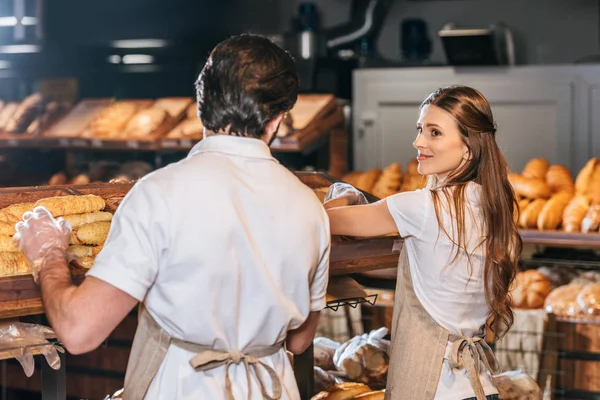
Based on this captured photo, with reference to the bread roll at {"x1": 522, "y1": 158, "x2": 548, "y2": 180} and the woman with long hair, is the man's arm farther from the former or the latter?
Result: the bread roll at {"x1": 522, "y1": 158, "x2": 548, "y2": 180}

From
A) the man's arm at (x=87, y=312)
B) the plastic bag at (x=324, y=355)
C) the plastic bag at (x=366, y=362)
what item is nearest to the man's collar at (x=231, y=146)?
the man's arm at (x=87, y=312)

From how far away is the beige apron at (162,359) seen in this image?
1.58 metres

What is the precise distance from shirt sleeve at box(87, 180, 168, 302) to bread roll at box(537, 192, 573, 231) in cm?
275

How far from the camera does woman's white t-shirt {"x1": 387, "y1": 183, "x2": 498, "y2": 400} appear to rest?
6.50 feet

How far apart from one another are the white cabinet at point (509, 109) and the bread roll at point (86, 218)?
3.20 m

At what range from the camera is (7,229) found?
1982mm

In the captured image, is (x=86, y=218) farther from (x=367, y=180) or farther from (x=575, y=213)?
(x=367, y=180)

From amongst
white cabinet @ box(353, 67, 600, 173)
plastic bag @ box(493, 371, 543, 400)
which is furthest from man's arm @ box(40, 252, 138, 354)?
white cabinet @ box(353, 67, 600, 173)

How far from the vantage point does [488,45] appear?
4.91m

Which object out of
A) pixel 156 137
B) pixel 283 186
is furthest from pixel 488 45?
pixel 283 186

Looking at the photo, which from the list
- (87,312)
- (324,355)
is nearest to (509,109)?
(324,355)

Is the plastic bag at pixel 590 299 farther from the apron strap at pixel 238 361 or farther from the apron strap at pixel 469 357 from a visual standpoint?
the apron strap at pixel 238 361

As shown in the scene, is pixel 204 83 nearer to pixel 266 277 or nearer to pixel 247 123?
pixel 247 123

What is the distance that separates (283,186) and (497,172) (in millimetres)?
679
